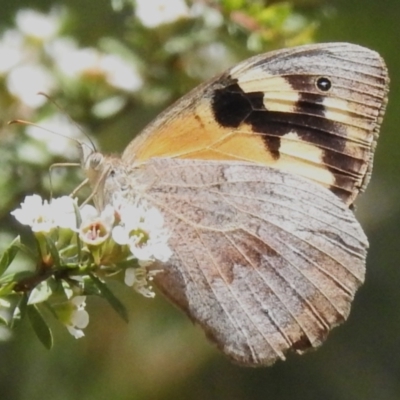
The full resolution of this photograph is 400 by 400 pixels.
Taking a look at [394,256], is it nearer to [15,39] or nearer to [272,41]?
[272,41]

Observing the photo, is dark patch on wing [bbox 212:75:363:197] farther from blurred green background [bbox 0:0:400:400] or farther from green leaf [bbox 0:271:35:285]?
green leaf [bbox 0:271:35:285]

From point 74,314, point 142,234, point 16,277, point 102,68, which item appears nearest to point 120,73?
point 102,68

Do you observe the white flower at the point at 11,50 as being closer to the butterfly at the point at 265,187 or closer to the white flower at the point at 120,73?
the white flower at the point at 120,73

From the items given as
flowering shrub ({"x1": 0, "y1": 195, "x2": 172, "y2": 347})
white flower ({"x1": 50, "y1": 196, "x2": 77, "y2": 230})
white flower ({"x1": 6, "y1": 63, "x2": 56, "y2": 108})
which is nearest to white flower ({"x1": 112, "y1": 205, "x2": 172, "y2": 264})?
flowering shrub ({"x1": 0, "y1": 195, "x2": 172, "y2": 347})

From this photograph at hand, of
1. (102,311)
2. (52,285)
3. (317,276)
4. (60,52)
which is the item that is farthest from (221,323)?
(102,311)

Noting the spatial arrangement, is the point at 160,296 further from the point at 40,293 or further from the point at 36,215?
the point at 40,293
